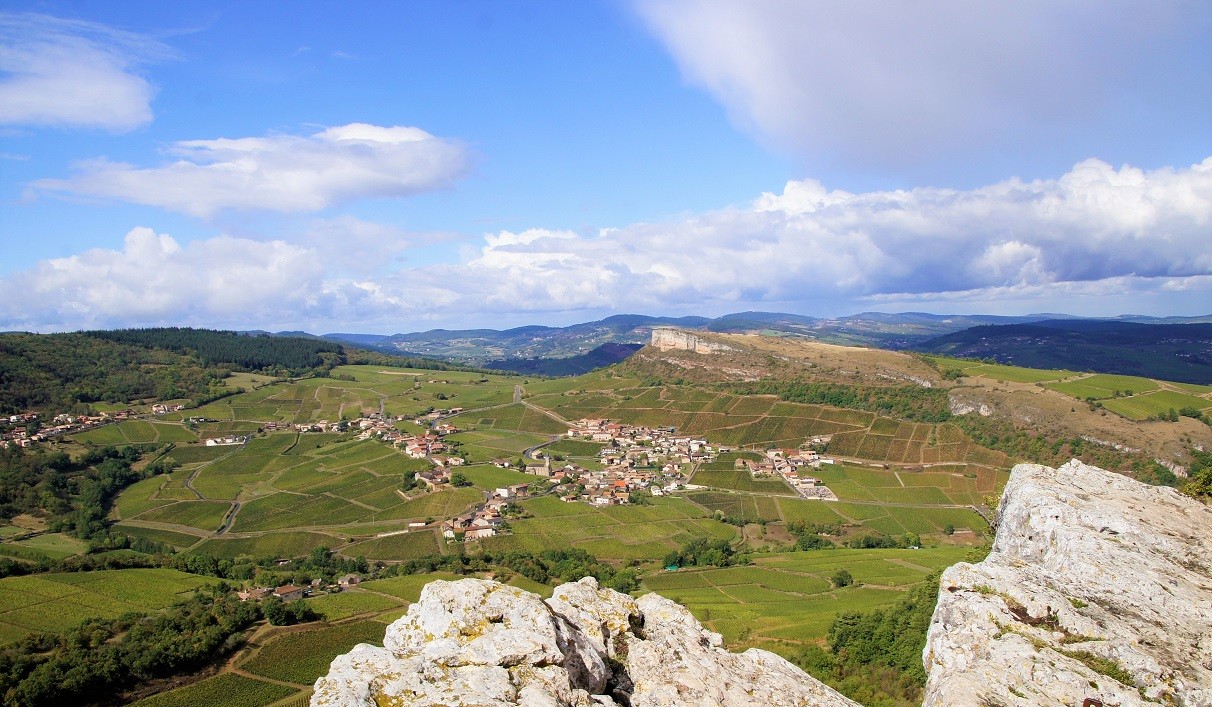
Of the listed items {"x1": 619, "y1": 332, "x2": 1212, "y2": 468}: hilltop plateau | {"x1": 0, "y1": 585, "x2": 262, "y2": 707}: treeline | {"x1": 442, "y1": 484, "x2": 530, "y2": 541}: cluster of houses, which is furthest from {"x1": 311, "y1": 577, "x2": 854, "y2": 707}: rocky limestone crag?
{"x1": 619, "y1": 332, "x2": 1212, "y2": 468}: hilltop plateau

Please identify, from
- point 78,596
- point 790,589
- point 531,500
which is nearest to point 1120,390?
point 790,589

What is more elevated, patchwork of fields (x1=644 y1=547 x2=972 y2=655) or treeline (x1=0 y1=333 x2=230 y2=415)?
treeline (x1=0 y1=333 x2=230 y2=415)

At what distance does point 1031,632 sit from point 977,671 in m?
1.94

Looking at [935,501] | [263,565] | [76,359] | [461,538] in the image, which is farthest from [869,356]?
[76,359]

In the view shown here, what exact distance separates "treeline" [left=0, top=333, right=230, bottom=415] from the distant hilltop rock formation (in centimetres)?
13127

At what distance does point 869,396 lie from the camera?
4902 inches

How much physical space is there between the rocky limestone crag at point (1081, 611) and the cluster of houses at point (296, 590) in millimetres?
55109

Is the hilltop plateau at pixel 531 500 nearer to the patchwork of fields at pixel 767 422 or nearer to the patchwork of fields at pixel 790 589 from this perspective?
the patchwork of fields at pixel 790 589

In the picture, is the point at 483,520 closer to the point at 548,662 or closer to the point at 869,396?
the point at 548,662

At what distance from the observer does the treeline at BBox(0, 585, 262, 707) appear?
117 feet

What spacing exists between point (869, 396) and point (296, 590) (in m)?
111

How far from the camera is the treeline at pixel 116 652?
35.8 m

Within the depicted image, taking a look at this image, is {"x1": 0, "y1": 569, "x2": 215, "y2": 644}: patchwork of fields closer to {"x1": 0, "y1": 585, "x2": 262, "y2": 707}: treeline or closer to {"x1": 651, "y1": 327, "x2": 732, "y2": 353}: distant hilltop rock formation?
{"x1": 0, "y1": 585, "x2": 262, "y2": 707}: treeline

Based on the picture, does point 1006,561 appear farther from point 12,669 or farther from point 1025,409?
point 1025,409
